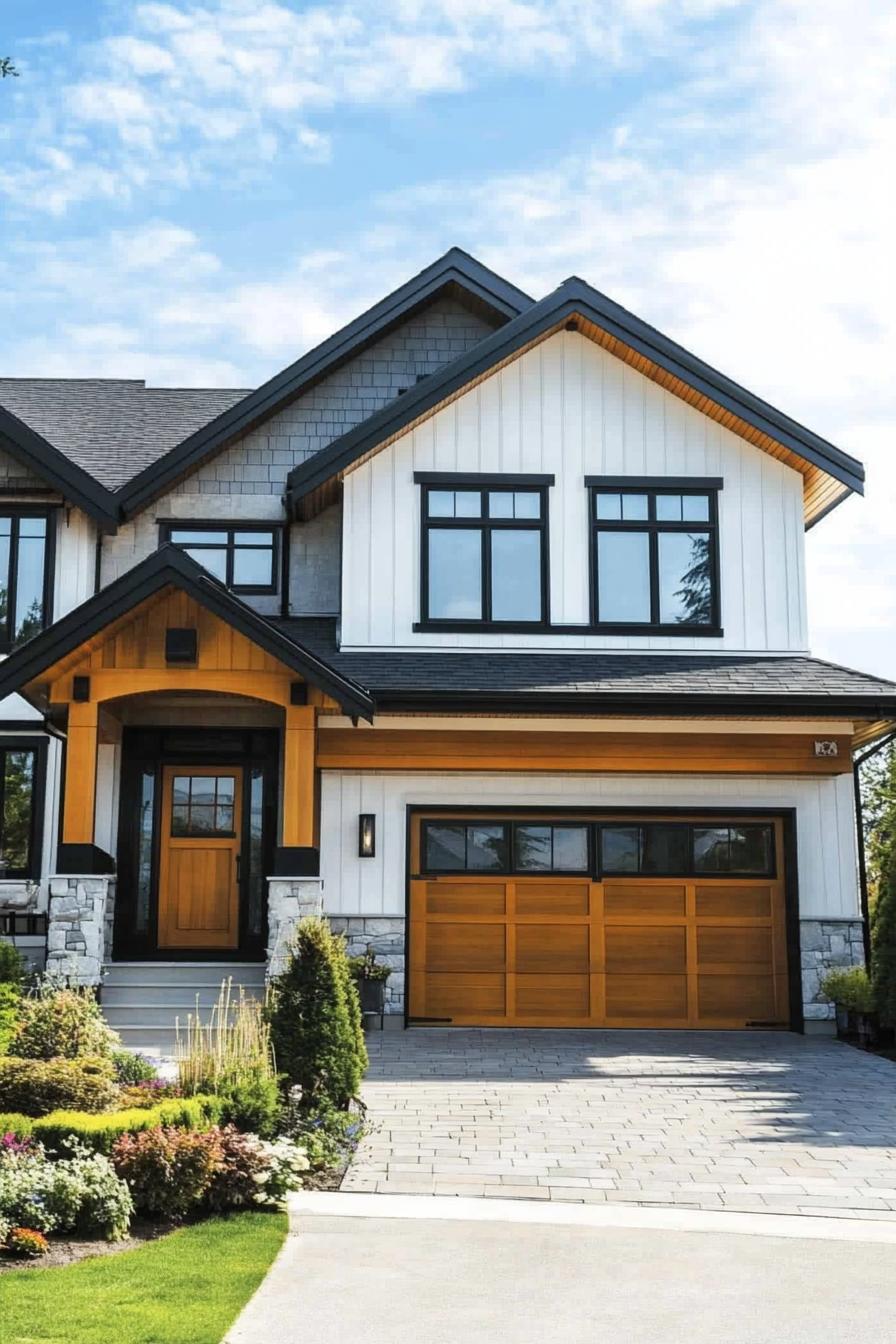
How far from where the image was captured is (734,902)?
559 inches

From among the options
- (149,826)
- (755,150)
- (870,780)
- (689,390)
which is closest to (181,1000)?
(149,826)

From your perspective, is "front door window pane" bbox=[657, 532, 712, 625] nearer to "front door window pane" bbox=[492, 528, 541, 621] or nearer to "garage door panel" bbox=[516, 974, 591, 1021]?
"front door window pane" bbox=[492, 528, 541, 621]

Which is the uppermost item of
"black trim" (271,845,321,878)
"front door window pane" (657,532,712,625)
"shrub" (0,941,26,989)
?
"front door window pane" (657,532,712,625)

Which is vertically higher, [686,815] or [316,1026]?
[686,815]

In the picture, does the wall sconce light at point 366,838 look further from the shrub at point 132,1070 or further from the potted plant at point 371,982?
the shrub at point 132,1070

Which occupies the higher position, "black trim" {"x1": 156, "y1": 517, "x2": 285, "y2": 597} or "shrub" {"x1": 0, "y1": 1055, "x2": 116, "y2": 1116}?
"black trim" {"x1": 156, "y1": 517, "x2": 285, "y2": 597}

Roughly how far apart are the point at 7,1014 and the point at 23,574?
735 cm

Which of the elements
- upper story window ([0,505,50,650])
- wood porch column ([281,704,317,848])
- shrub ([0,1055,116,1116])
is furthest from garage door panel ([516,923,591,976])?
shrub ([0,1055,116,1116])

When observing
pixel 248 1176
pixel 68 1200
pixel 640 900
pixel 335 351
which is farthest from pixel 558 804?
pixel 68 1200

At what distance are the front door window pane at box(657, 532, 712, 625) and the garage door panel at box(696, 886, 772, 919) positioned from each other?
2.90 meters

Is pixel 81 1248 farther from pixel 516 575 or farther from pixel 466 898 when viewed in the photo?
pixel 516 575

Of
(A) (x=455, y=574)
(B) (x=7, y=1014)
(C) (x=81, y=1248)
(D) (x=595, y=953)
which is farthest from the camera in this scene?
(A) (x=455, y=574)

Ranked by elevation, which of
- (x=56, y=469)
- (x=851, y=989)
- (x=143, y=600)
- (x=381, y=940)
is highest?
(x=56, y=469)

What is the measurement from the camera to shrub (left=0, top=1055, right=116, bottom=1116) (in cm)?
770
